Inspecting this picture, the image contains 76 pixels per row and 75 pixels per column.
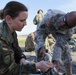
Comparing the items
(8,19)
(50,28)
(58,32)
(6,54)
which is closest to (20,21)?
(8,19)

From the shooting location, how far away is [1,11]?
3691 mm

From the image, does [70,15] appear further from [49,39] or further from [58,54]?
[49,39]

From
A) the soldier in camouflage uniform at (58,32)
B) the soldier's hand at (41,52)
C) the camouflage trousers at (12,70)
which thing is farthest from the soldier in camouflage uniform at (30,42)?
the camouflage trousers at (12,70)

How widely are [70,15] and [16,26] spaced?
51.0 inches

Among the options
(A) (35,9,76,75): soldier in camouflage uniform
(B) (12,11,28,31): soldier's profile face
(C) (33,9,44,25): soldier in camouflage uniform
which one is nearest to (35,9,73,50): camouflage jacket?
(A) (35,9,76,75): soldier in camouflage uniform

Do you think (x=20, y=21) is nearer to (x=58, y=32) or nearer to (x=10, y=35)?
(x=10, y=35)

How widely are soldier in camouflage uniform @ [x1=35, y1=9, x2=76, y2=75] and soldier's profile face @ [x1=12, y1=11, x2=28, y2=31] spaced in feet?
3.80

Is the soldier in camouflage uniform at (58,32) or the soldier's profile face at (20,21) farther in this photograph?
the soldier in camouflage uniform at (58,32)

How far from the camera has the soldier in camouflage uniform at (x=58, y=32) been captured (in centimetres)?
453

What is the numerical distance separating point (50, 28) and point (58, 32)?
0.18m

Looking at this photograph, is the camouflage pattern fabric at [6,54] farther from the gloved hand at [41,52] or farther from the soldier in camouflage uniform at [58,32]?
the gloved hand at [41,52]

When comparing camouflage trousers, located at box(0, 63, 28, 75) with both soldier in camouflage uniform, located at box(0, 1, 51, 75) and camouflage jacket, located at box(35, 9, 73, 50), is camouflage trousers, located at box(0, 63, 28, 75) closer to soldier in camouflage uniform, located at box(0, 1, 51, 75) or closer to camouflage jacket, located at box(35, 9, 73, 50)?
soldier in camouflage uniform, located at box(0, 1, 51, 75)

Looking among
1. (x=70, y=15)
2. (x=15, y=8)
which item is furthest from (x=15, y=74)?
A: (x=70, y=15)

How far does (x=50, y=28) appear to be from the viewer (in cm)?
506
